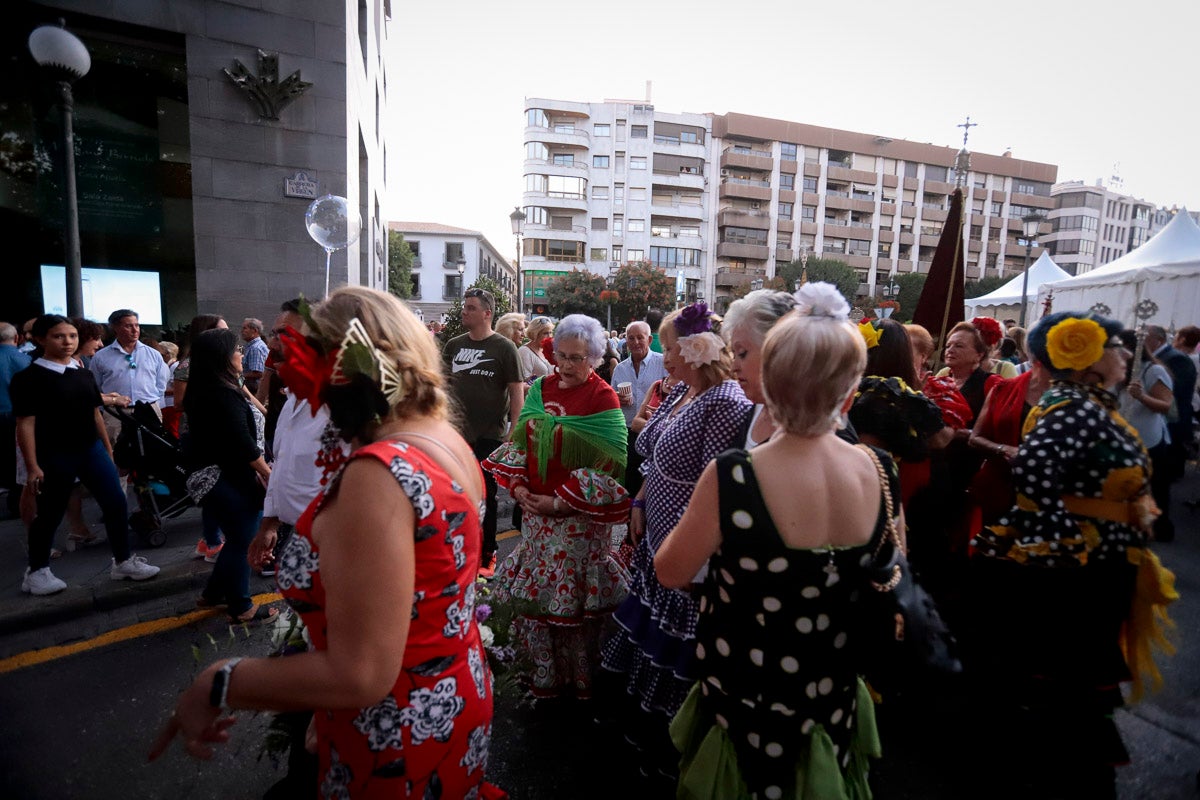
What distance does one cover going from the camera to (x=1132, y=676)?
2.53 metres

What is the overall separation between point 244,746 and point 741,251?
5679 centimetres

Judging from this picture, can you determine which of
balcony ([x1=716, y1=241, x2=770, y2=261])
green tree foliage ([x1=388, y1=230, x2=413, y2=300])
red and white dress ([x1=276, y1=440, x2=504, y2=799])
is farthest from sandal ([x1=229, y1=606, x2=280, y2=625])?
balcony ([x1=716, y1=241, x2=770, y2=261])

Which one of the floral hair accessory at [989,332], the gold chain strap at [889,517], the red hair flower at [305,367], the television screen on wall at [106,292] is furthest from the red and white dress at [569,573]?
the television screen on wall at [106,292]

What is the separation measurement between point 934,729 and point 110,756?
3857mm

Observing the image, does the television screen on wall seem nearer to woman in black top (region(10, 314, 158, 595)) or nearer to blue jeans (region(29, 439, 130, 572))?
woman in black top (region(10, 314, 158, 595))

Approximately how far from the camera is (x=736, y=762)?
1.74 metres

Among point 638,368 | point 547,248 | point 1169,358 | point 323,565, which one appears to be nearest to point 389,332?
point 323,565

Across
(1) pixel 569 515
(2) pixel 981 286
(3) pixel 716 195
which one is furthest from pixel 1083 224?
(1) pixel 569 515

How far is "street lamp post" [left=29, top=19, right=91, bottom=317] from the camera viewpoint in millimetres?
5788

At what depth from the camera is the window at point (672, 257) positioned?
5438 centimetres

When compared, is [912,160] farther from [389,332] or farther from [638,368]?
[389,332]

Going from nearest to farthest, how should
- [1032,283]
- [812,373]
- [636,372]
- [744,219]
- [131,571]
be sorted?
1. [812,373]
2. [131,571]
3. [636,372]
4. [1032,283]
5. [744,219]

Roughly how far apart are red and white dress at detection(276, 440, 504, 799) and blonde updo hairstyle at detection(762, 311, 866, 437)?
822mm

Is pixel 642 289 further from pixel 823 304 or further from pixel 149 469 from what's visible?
pixel 823 304
